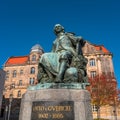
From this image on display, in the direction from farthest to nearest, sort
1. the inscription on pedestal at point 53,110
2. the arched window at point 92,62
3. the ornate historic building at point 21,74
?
the ornate historic building at point 21,74 → the arched window at point 92,62 → the inscription on pedestal at point 53,110

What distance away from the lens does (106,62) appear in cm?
4231

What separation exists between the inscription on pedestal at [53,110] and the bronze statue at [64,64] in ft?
2.90

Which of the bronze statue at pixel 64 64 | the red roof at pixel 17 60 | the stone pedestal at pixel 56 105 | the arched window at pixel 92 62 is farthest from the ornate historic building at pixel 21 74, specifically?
the stone pedestal at pixel 56 105

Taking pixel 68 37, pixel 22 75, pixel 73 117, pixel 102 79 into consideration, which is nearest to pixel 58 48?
pixel 68 37

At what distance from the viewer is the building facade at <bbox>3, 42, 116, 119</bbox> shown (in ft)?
139

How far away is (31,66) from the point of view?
50500 millimetres

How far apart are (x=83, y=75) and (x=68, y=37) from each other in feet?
6.17

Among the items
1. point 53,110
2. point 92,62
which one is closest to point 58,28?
point 53,110

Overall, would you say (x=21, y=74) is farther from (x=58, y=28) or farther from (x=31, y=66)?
(x=58, y=28)

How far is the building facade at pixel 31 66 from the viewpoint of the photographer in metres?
42.4

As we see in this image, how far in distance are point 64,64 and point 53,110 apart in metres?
1.69

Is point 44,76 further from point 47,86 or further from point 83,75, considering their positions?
point 83,75

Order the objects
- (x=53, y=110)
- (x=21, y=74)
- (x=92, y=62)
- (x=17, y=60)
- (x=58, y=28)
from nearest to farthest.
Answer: (x=53, y=110), (x=58, y=28), (x=92, y=62), (x=21, y=74), (x=17, y=60)

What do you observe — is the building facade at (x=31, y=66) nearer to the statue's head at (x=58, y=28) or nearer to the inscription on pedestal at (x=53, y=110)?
the statue's head at (x=58, y=28)
